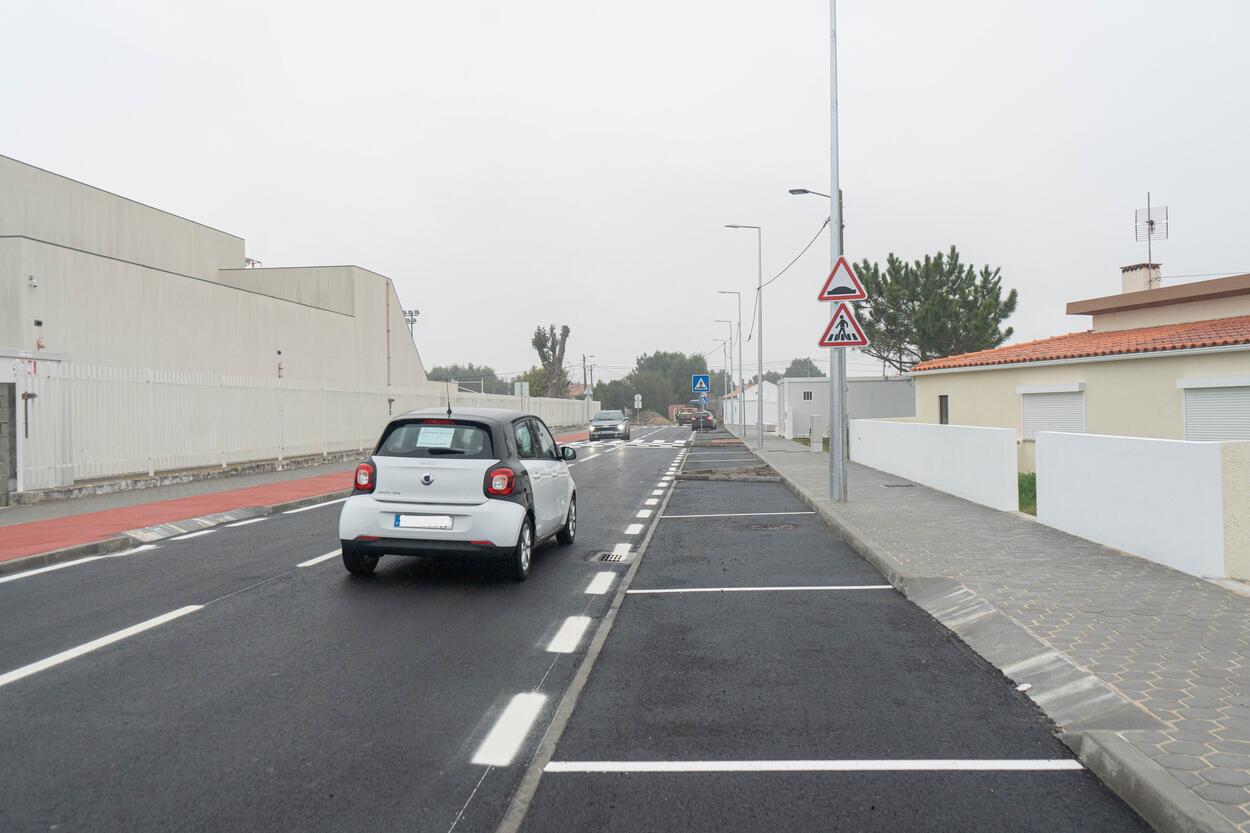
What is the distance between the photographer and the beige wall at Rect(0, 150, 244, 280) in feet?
81.8

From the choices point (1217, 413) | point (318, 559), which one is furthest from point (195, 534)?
point (1217, 413)

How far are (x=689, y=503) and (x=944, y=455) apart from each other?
14.2 feet

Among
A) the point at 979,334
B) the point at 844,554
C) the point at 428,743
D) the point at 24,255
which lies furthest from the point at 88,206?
the point at 979,334

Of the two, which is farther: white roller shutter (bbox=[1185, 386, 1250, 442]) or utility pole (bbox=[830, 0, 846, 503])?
white roller shutter (bbox=[1185, 386, 1250, 442])

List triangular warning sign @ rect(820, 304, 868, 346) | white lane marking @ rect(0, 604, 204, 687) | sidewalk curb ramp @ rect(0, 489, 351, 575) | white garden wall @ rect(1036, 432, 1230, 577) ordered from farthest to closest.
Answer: triangular warning sign @ rect(820, 304, 868, 346), sidewalk curb ramp @ rect(0, 489, 351, 575), white garden wall @ rect(1036, 432, 1230, 577), white lane marking @ rect(0, 604, 204, 687)

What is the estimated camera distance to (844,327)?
44.1ft

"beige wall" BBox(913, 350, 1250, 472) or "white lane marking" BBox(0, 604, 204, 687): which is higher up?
"beige wall" BBox(913, 350, 1250, 472)

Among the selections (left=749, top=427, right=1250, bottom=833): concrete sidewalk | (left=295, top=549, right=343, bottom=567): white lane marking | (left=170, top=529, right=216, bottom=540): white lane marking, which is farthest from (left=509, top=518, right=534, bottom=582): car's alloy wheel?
(left=170, top=529, right=216, bottom=540): white lane marking

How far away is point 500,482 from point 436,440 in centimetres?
73

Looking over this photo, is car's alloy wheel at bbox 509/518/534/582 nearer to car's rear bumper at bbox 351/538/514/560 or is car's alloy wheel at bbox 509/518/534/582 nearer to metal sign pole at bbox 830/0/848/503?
car's rear bumper at bbox 351/538/514/560

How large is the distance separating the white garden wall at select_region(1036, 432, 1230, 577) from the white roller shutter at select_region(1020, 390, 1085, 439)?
9.49 meters

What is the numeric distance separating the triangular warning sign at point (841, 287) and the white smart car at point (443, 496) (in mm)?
6964

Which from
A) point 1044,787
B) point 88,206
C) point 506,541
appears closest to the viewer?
point 1044,787

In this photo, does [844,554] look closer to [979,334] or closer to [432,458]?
[432,458]
